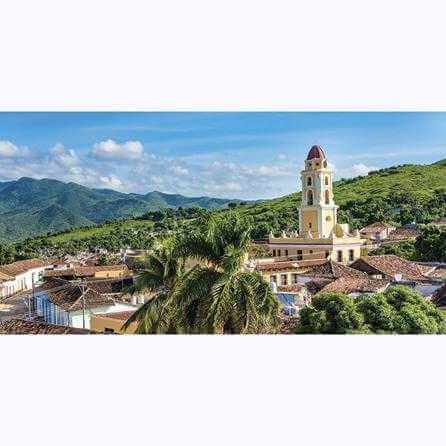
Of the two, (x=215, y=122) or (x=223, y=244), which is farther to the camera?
(x=215, y=122)

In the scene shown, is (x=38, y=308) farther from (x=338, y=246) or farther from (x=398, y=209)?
(x=398, y=209)

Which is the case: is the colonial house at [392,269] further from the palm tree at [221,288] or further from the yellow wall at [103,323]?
the yellow wall at [103,323]

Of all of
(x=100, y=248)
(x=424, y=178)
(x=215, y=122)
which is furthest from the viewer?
(x=100, y=248)

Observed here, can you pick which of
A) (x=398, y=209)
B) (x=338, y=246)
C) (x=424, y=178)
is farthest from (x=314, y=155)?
(x=398, y=209)

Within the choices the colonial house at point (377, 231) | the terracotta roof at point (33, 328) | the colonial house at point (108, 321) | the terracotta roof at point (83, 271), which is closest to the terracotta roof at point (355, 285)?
the colonial house at point (377, 231)

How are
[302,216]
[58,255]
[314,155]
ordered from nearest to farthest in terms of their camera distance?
[314,155], [302,216], [58,255]

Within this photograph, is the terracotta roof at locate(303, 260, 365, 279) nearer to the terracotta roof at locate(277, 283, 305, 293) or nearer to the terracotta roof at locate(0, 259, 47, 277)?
the terracotta roof at locate(277, 283, 305, 293)
